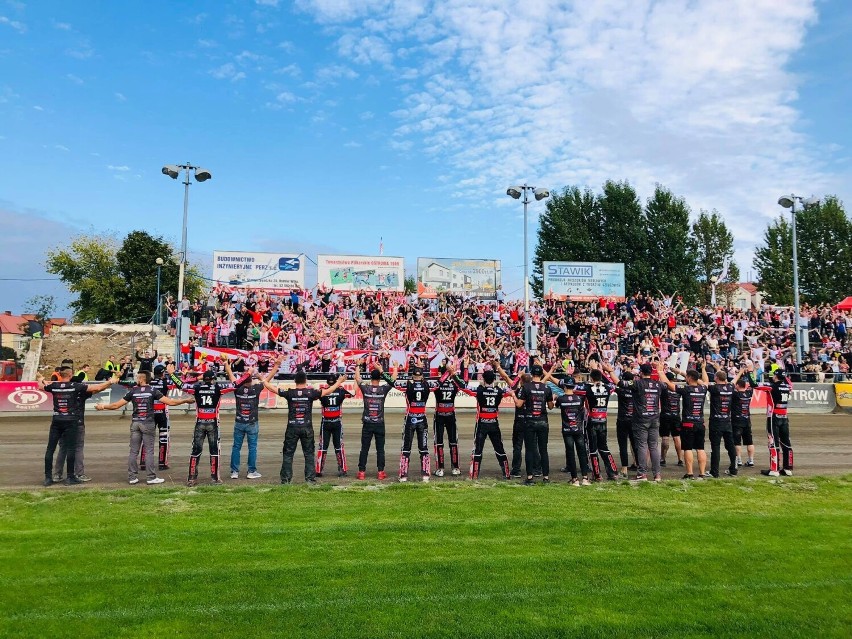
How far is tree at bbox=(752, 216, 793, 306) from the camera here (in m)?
52.1

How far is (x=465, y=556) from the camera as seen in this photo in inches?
272

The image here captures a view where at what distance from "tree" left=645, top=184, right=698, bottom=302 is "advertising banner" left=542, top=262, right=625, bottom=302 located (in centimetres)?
1851

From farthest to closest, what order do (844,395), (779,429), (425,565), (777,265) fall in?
(777,265) < (844,395) < (779,429) < (425,565)

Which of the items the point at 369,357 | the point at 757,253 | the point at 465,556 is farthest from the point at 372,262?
the point at 757,253

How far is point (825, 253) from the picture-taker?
52.7m

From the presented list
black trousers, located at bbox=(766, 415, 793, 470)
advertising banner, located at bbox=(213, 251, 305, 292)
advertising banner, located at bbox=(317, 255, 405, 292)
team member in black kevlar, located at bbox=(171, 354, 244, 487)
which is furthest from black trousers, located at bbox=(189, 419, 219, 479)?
advertising banner, located at bbox=(317, 255, 405, 292)

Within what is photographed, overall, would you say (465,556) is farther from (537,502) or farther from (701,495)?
(701,495)

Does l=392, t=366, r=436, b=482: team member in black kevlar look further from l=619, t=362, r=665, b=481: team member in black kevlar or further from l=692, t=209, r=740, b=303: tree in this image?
l=692, t=209, r=740, b=303: tree

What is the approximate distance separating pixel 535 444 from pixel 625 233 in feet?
158

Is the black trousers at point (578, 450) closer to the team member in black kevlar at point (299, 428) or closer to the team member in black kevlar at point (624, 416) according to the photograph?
the team member in black kevlar at point (624, 416)

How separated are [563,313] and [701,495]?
2449 centimetres

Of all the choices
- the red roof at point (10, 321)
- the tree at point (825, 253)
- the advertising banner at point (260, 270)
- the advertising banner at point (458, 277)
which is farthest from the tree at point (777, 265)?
the red roof at point (10, 321)

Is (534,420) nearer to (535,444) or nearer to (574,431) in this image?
(535,444)

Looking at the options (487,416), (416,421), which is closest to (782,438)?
(487,416)
